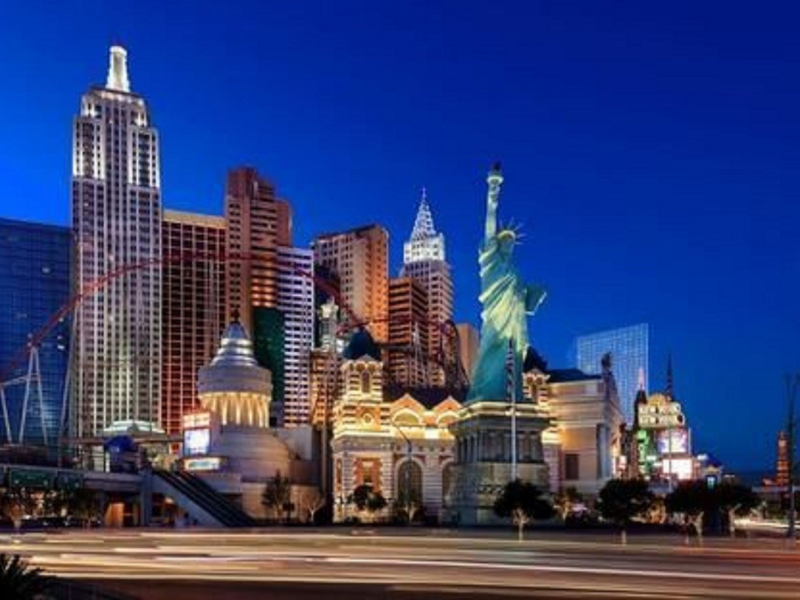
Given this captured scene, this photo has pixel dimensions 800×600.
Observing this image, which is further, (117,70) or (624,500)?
(117,70)

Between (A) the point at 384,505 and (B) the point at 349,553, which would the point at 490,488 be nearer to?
(A) the point at 384,505

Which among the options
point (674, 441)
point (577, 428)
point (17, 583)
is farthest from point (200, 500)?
point (17, 583)

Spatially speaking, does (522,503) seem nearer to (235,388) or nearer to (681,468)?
(235,388)

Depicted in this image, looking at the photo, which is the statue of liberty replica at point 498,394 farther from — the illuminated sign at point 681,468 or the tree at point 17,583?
the tree at point 17,583

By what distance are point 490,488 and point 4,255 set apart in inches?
3631

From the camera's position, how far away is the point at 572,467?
132 meters

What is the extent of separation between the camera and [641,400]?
180 metres

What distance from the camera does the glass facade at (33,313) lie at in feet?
543

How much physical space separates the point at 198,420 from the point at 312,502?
1466 centimetres

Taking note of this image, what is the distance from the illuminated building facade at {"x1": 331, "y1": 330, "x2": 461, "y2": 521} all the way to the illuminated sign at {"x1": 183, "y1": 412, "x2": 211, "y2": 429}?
1363 cm

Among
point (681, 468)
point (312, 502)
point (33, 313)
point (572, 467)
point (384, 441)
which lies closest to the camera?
point (384, 441)

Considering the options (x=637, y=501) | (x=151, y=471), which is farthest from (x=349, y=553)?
(x=151, y=471)

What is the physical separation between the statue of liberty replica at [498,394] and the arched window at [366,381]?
47.8ft

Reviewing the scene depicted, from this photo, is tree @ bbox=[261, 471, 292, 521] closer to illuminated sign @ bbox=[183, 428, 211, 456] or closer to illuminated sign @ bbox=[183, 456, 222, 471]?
illuminated sign @ bbox=[183, 456, 222, 471]
